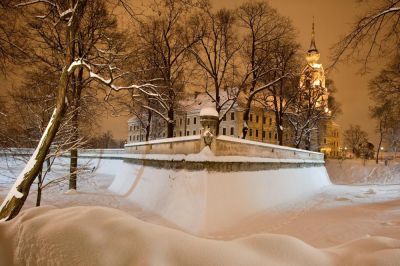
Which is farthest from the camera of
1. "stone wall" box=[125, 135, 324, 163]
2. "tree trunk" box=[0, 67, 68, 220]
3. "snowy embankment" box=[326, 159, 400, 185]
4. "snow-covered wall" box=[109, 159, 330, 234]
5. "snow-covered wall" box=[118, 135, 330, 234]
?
"snowy embankment" box=[326, 159, 400, 185]

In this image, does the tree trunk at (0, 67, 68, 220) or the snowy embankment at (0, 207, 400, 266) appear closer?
the snowy embankment at (0, 207, 400, 266)

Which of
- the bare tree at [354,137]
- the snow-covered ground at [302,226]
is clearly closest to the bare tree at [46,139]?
the snow-covered ground at [302,226]

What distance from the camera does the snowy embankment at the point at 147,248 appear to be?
207 cm

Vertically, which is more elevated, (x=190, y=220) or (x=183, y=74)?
(x=183, y=74)

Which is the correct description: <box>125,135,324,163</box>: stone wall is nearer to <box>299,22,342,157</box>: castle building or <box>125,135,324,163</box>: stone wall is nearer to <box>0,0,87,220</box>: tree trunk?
<box>299,22,342,157</box>: castle building

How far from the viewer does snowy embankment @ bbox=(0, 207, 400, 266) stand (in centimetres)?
207

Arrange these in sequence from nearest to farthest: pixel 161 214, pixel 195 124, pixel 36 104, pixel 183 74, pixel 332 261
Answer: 1. pixel 332 261
2. pixel 161 214
3. pixel 36 104
4. pixel 183 74
5. pixel 195 124

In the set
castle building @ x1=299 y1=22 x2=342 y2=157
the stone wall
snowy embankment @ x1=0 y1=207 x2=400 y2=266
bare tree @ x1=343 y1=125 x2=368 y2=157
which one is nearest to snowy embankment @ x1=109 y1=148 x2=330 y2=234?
the stone wall

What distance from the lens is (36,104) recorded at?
51.5ft

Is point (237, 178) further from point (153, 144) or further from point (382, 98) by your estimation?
point (382, 98)

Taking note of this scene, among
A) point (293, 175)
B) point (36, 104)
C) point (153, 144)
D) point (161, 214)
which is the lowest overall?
point (161, 214)

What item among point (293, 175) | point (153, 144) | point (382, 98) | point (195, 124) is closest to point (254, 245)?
point (153, 144)

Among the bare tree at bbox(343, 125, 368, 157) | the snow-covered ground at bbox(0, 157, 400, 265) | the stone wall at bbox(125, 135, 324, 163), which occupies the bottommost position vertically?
the snow-covered ground at bbox(0, 157, 400, 265)

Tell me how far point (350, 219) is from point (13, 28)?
12.3m
